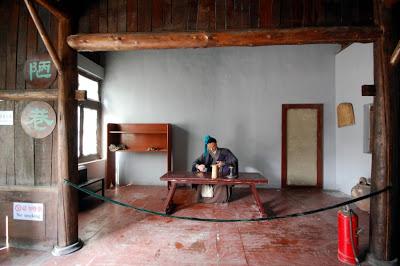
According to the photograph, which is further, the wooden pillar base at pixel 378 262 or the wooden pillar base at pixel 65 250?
the wooden pillar base at pixel 65 250

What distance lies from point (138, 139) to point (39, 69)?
3017 millimetres

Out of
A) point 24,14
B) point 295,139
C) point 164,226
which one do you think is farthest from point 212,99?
point 24,14

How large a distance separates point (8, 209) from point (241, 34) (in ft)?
11.4

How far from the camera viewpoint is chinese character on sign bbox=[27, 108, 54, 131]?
8.00 feet

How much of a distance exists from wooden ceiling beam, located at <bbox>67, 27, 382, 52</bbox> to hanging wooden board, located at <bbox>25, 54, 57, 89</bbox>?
0.38 m

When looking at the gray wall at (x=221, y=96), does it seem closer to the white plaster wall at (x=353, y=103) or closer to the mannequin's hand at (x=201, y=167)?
the white plaster wall at (x=353, y=103)

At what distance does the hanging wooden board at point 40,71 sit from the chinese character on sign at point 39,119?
0.29m

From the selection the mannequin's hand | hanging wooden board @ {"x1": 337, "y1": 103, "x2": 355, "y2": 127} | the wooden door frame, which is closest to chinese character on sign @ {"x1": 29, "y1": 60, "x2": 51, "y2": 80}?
the mannequin's hand

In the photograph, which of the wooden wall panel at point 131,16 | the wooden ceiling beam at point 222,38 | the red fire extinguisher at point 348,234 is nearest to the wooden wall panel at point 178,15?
the wooden ceiling beam at point 222,38

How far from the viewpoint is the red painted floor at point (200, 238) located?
224 centimetres

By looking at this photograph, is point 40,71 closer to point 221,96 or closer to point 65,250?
point 65,250

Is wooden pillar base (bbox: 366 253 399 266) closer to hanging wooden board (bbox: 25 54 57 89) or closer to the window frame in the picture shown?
hanging wooden board (bbox: 25 54 57 89)

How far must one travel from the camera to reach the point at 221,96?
205 inches

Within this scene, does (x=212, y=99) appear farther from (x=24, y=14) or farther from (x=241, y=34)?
(x=24, y=14)
